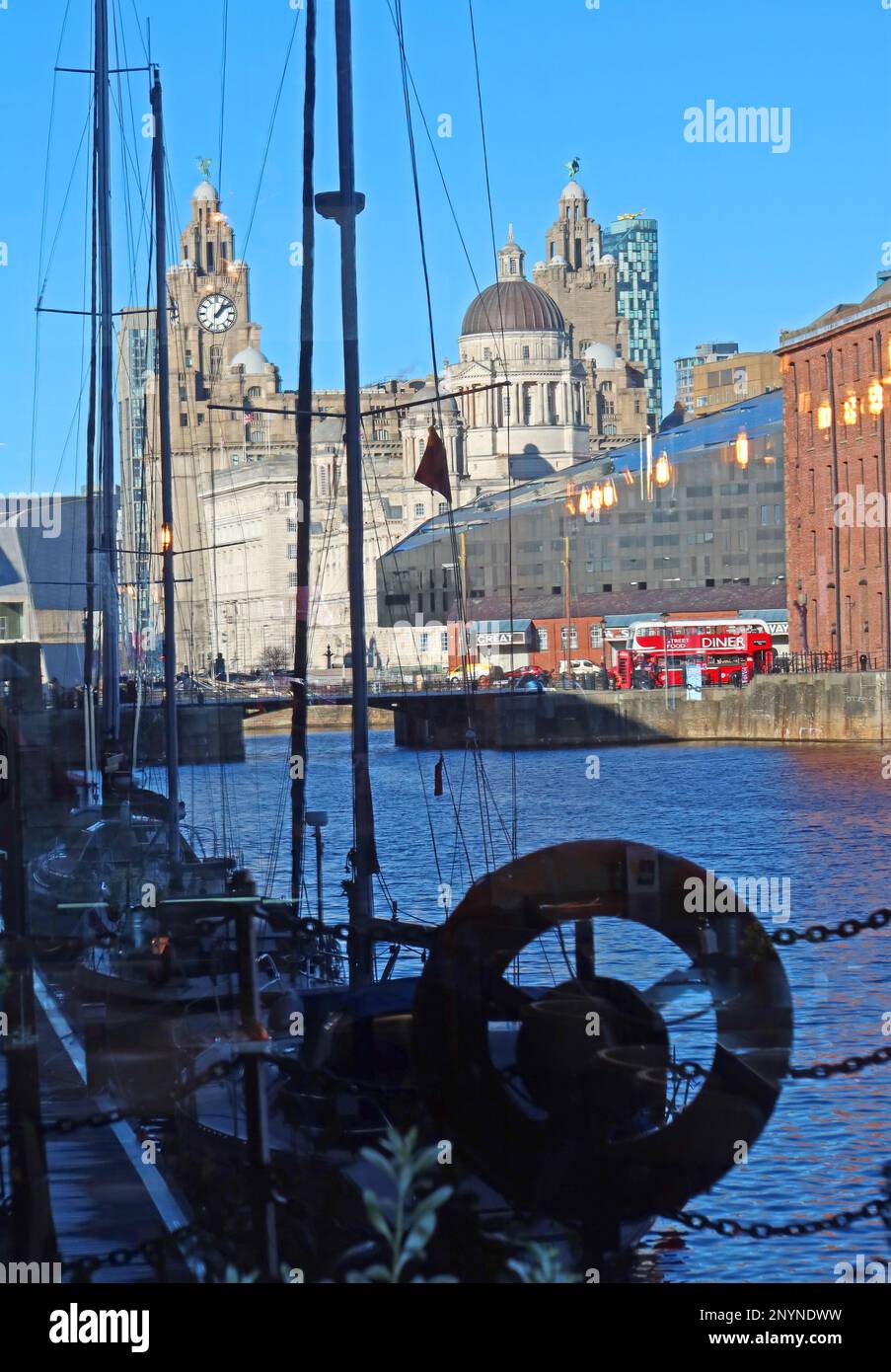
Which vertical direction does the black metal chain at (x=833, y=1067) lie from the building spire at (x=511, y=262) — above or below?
below

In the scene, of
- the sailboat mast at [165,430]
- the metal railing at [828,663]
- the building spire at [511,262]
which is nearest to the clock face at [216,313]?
the building spire at [511,262]

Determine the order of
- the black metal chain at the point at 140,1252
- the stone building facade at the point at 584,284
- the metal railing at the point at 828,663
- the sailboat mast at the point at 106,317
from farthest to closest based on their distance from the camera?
the stone building facade at the point at 584,284
the metal railing at the point at 828,663
the sailboat mast at the point at 106,317
the black metal chain at the point at 140,1252

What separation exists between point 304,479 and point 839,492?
42.1m

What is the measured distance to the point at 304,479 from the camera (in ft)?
42.4

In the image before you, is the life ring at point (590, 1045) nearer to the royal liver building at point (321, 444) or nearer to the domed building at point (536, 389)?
the royal liver building at point (321, 444)

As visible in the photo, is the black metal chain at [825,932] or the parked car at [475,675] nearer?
the black metal chain at [825,932]

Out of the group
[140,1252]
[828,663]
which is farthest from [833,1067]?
[828,663]

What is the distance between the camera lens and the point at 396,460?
129 metres

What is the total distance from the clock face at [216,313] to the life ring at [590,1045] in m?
140

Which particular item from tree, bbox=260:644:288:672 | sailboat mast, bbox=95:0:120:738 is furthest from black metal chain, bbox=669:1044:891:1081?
tree, bbox=260:644:288:672

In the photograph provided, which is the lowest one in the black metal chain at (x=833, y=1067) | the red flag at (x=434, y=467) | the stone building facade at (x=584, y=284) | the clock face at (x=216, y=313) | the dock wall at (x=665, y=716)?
the dock wall at (x=665, y=716)

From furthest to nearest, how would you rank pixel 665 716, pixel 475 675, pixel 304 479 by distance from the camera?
1. pixel 475 675
2. pixel 665 716
3. pixel 304 479

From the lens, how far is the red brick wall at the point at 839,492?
5016 centimetres

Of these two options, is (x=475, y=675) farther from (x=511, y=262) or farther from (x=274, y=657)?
(x=511, y=262)
